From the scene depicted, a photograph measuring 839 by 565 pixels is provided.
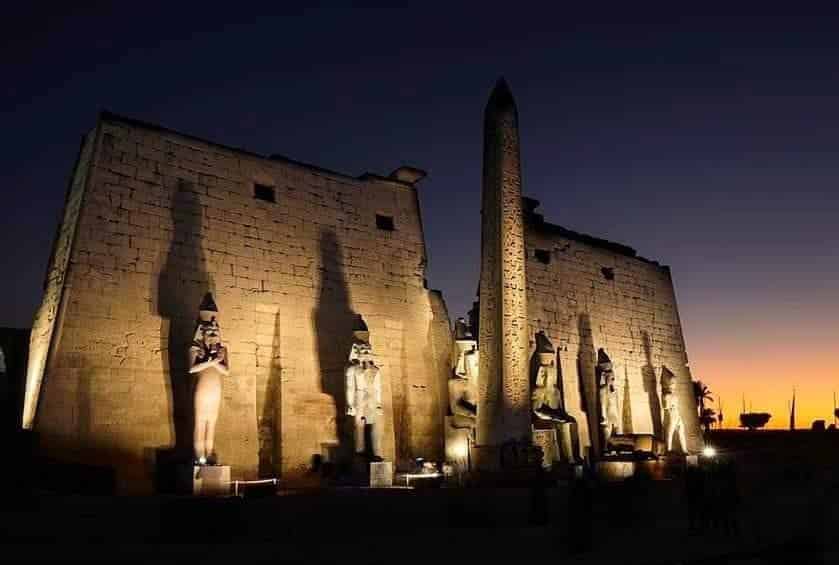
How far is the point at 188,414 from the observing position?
36.2ft

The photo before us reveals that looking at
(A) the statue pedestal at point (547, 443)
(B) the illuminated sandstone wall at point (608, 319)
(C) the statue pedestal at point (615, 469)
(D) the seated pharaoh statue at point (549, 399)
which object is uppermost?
(B) the illuminated sandstone wall at point (608, 319)

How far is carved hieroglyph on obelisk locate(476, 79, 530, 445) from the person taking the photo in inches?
480

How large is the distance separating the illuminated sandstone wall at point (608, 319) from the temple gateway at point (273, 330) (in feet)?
4.92

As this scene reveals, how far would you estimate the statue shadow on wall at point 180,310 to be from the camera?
1075 centimetres

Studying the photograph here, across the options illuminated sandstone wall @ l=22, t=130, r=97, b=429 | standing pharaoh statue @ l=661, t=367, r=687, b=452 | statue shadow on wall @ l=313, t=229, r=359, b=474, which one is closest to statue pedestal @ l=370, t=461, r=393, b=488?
statue shadow on wall @ l=313, t=229, r=359, b=474

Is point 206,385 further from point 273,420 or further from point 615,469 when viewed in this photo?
point 615,469

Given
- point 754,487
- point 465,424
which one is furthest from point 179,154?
point 754,487

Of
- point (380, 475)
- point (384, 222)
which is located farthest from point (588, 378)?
point (380, 475)

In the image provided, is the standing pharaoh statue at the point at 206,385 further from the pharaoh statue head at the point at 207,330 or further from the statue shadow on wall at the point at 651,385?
the statue shadow on wall at the point at 651,385

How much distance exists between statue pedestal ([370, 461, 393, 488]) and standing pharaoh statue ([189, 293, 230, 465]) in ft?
7.42

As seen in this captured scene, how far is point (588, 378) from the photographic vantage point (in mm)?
17797

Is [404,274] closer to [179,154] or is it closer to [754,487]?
[179,154]

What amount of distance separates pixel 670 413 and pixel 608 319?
2.78 m

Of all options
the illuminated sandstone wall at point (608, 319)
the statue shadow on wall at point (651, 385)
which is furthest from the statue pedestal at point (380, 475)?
the statue shadow on wall at point (651, 385)
